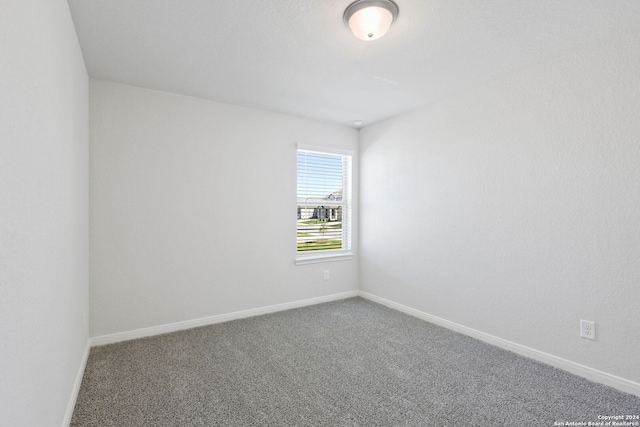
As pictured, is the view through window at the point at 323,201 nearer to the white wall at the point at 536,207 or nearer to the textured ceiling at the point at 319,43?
the white wall at the point at 536,207

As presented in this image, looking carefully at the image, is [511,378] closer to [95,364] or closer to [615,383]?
[615,383]

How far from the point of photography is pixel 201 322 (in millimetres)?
3236

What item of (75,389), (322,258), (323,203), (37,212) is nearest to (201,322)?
(75,389)

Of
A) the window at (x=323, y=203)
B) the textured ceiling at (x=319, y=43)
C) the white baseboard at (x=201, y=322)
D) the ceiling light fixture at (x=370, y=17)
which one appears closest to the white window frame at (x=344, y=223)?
the window at (x=323, y=203)

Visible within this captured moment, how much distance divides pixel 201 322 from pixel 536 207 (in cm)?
320

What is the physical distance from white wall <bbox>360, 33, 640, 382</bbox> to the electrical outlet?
3 cm

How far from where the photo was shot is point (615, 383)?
6.91ft

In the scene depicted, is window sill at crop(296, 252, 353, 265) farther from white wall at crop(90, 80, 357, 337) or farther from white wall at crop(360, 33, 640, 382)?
white wall at crop(360, 33, 640, 382)

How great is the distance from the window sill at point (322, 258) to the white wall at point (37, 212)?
89.1 inches

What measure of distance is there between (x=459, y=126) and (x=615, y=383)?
2.27 meters

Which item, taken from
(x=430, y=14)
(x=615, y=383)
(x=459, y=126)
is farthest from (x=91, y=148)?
(x=615, y=383)

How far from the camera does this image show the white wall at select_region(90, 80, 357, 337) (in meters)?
2.81

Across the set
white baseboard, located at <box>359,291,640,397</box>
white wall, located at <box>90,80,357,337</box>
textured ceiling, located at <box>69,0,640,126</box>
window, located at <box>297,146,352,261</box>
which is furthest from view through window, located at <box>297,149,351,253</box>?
white baseboard, located at <box>359,291,640,397</box>

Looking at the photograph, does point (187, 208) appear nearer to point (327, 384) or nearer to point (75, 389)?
point (75, 389)
